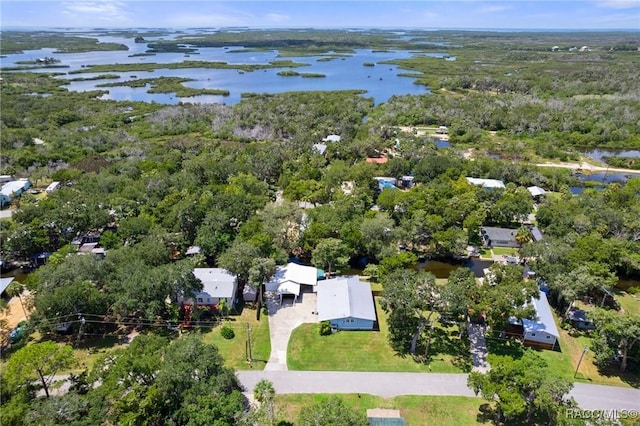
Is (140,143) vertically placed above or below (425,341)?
above

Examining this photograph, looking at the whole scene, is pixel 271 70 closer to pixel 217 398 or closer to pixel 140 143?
pixel 140 143

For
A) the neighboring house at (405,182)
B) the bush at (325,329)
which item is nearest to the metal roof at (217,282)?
the bush at (325,329)

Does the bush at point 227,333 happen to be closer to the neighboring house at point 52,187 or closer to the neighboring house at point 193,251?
the neighboring house at point 193,251

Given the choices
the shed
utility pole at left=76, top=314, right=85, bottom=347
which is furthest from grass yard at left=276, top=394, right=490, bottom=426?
utility pole at left=76, top=314, right=85, bottom=347

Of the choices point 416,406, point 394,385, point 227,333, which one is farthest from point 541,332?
point 227,333

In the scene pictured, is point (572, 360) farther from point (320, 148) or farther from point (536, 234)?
point (320, 148)

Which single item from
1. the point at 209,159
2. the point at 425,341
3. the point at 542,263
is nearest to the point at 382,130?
the point at 209,159
